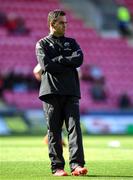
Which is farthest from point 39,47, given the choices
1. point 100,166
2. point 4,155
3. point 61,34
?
point 4,155

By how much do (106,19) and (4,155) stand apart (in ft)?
62.5

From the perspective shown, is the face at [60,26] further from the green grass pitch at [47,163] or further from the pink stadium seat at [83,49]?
the pink stadium seat at [83,49]

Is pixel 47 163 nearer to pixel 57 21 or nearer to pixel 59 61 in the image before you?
pixel 59 61

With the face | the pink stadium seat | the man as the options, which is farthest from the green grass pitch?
the pink stadium seat

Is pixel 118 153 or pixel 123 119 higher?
pixel 118 153

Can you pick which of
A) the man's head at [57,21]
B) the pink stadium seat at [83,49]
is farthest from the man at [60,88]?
the pink stadium seat at [83,49]

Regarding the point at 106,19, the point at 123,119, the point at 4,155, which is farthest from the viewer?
the point at 106,19

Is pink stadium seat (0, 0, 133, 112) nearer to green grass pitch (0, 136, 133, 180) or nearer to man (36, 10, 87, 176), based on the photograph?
green grass pitch (0, 136, 133, 180)

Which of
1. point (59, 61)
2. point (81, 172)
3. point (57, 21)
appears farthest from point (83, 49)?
point (81, 172)

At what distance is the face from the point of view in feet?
33.6

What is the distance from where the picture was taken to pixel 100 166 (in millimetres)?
11891

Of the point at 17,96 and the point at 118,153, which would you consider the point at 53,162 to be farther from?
the point at 17,96

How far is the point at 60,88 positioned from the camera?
34.0 ft

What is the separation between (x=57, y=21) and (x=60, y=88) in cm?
88
